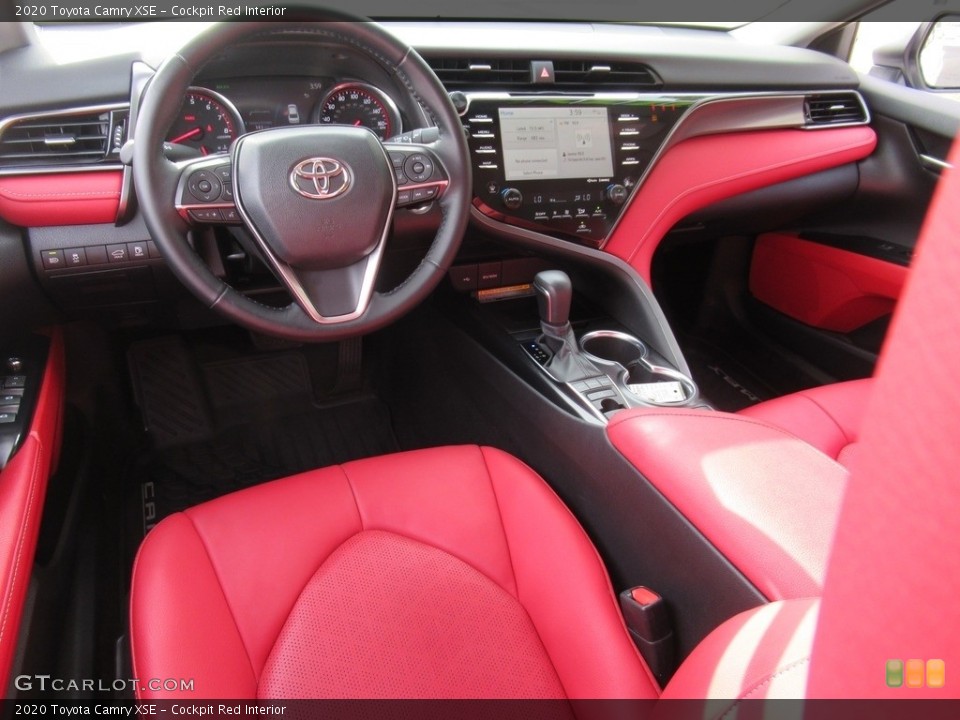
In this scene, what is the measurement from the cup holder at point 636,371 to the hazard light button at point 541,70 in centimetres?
51

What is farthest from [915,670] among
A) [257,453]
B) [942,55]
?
[942,55]

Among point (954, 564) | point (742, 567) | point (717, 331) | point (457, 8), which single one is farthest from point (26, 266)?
point (717, 331)

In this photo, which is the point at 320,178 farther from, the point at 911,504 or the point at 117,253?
the point at 911,504

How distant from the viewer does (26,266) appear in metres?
1.11

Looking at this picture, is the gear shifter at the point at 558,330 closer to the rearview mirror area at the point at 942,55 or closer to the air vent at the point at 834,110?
the air vent at the point at 834,110

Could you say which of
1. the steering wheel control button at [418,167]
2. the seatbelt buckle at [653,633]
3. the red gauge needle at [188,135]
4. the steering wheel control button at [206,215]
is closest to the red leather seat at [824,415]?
the seatbelt buckle at [653,633]

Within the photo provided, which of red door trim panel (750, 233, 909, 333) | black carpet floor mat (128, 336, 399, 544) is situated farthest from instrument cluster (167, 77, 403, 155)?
red door trim panel (750, 233, 909, 333)

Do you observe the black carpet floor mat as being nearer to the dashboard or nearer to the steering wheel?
the dashboard

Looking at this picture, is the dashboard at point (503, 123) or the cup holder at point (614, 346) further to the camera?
the cup holder at point (614, 346)

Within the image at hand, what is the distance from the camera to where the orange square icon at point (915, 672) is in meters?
0.26

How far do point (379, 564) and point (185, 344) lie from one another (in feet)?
3.66

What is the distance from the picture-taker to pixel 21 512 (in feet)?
2.66

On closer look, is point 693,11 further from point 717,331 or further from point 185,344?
point 185,344

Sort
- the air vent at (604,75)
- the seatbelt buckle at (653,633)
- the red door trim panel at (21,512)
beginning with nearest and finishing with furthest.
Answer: the red door trim panel at (21,512) → the seatbelt buckle at (653,633) → the air vent at (604,75)
